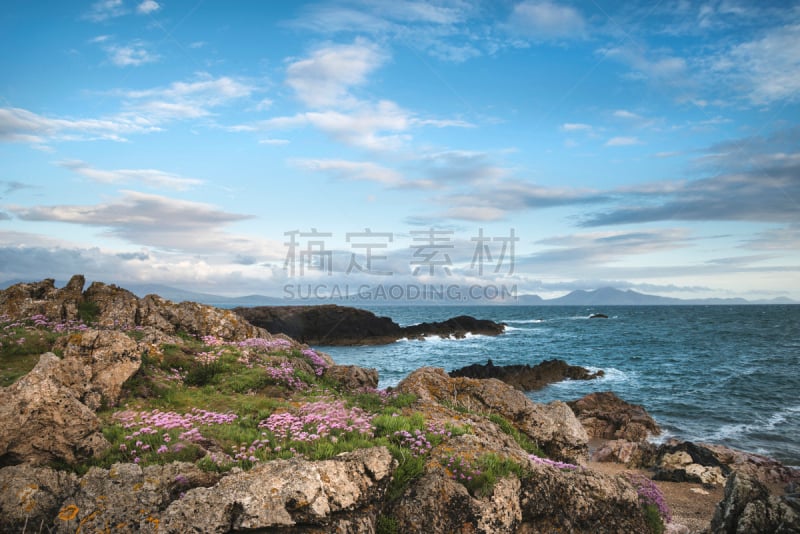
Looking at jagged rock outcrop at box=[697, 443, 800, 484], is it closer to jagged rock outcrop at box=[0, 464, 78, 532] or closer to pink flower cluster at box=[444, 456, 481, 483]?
pink flower cluster at box=[444, 456, 481, 483]

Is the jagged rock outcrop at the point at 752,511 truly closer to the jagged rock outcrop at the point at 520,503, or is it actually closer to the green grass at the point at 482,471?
the jagged rock outcrop at the point at 520,503

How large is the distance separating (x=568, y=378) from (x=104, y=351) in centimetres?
4621

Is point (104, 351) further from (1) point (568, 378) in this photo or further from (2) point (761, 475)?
(1) point (568, 378)

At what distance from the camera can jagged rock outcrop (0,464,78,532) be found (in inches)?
264

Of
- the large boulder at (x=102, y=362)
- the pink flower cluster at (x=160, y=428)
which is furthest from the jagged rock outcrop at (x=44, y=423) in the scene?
the large boulder at (x=102, y=362)

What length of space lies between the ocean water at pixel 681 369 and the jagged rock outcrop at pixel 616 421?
1.51m

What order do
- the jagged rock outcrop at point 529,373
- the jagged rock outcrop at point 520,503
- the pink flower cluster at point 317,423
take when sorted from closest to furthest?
the jagged rock outcrop at point 520,503, the pink flower cluster at point 317,423, the jagged rock outcrop at point 529,373

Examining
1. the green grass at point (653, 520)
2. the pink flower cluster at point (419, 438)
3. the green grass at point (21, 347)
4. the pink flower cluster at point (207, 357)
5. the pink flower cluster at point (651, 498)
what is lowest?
the pink flower cluster at point (651, 498)

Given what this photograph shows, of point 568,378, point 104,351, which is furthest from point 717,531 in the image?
point 568,378

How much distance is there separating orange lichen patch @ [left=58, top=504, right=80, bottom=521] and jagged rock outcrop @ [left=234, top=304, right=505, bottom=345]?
251 feet

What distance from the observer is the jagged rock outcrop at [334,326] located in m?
85.6

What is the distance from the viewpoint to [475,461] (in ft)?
30.1

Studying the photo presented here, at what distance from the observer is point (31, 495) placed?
22.9 feet

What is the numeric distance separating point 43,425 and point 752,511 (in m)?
13.0
